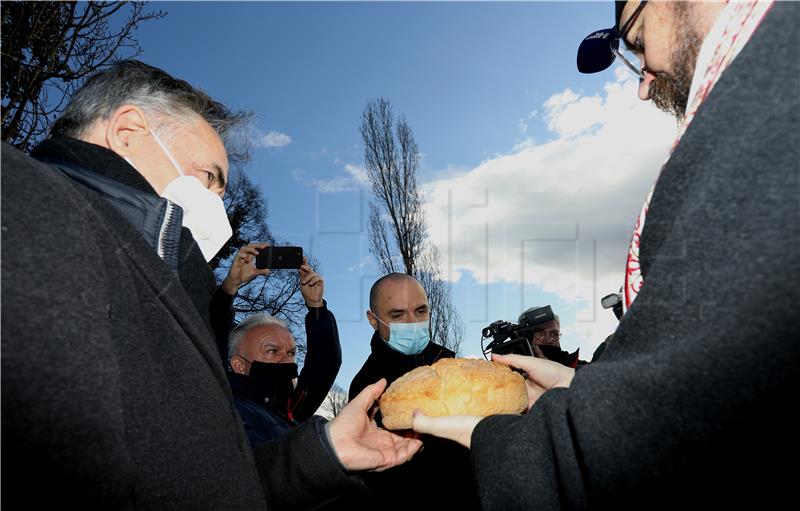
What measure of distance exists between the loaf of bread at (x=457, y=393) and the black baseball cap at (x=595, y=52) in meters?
1.68

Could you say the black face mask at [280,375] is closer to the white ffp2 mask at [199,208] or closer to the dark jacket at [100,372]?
the white ffp2 mask at [199,208]

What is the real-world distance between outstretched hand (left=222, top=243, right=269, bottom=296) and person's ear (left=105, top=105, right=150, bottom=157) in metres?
2.45

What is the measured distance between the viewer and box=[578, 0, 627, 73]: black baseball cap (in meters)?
2.50

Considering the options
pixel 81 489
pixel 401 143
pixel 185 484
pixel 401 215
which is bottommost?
pixel 185 484

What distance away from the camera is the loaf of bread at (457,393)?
189 centimetres

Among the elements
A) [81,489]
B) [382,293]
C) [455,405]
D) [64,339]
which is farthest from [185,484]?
[382,293]

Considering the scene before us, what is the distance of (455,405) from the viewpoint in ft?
6.19

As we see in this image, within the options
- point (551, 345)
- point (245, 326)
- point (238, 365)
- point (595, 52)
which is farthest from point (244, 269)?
point (551, 345)

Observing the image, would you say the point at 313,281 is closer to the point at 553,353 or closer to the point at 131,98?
the point at 131,98

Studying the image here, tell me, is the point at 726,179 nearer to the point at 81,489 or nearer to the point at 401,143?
the point at 81,489

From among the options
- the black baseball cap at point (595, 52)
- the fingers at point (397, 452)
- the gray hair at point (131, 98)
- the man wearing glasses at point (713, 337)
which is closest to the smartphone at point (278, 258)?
the gray hair at point (131, 98)

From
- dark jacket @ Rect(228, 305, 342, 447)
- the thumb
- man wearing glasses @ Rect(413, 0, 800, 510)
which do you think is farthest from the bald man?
man wearing glasses @ Rect(413, 0, 800, 510)

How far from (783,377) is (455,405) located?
125cm

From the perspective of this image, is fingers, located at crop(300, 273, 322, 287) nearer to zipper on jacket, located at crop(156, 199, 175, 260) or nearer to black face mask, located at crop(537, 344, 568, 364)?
black face mask, located at crop(537, 344, 568, 364)
